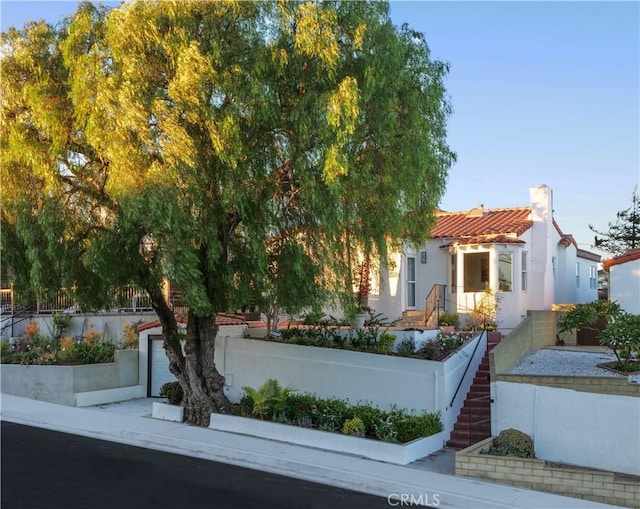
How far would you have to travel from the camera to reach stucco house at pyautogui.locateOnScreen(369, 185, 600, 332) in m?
20.8

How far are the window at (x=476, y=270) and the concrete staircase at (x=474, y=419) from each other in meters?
8.18

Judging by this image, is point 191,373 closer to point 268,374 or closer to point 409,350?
point 268,374

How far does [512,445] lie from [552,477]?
1.22m

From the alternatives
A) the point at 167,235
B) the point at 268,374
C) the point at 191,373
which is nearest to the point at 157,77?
the point at 167,235


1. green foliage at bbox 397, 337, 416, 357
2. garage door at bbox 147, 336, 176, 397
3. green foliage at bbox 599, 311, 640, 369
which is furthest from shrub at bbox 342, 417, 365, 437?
garage door at bbox 147, 336, 176, 397

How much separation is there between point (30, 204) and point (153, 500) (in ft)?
21.6

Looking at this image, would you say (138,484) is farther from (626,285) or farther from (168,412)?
(626,285)

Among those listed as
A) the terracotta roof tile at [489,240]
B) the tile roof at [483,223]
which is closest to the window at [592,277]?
the tile roof at [483,223]

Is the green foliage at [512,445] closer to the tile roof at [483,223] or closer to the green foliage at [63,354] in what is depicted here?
the tile roof at [483,223]

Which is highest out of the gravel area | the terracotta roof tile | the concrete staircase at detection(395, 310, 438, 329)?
the terracotta roof tile

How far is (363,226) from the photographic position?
12734 millimetres

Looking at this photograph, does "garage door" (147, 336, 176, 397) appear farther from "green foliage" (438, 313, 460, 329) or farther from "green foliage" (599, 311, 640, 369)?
"green foliage" (599, 311, 640, 369)

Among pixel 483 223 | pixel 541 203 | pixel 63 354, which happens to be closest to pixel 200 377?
pixel 63 354

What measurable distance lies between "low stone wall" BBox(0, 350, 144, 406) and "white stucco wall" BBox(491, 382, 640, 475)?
996cm
